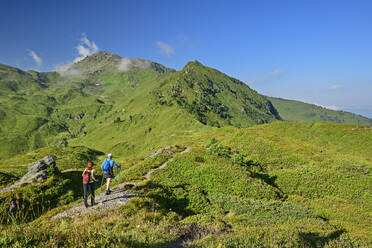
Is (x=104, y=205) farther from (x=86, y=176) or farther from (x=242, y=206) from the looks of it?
(x=242, y=206)

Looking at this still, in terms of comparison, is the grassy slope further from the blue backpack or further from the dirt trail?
the blue backpack

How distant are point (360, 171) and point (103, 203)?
4025 cm

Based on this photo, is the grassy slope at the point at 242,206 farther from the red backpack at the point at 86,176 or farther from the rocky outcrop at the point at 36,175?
the rocky outcrop at the point at 36,175

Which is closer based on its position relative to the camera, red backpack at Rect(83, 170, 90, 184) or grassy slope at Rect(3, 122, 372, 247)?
grassy slope at Rect(3, 122, 372, 247)

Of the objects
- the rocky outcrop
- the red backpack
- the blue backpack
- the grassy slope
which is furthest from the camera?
the rocky outcrop

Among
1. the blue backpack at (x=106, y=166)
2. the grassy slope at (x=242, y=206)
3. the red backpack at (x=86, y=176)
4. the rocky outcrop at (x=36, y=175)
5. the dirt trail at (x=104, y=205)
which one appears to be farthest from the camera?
the rocky outcrop at (x=36, y=175)

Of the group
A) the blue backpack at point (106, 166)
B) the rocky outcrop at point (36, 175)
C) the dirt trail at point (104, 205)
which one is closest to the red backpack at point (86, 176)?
the blue backpack at point (106, 166)

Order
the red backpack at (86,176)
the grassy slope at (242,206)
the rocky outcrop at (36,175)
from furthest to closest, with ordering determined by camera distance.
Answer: the rocky outcrop at (36,175) → the red backpack at (86,176) → the grassy slope at (242,206)

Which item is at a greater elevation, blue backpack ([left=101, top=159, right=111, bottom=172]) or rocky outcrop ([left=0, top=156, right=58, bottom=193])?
blue backpack ([left=101, top=159, right=111, bottom=172])

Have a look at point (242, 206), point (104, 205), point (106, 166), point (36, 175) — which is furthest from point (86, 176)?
point (36, 175)

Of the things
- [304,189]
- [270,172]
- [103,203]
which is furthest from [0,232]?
[270,172]

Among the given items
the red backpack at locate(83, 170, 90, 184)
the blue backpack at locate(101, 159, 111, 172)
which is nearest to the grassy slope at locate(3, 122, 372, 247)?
the red backpack at locate(83, 170, 90, 184)

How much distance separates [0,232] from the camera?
636cm

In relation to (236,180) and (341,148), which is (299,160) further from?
(341,148)
